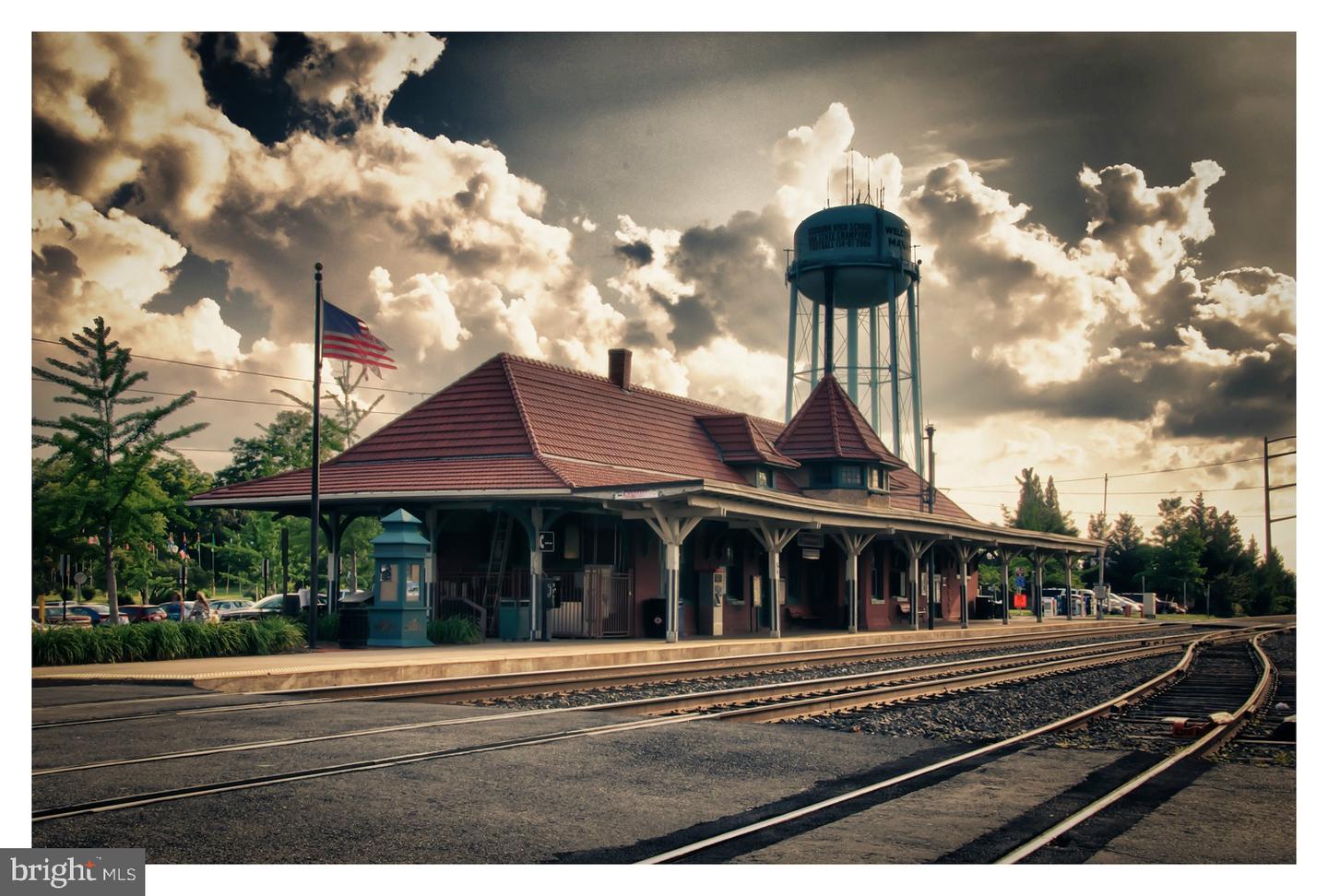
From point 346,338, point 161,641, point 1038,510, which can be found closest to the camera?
point 161,641

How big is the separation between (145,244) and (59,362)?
13.5 metres

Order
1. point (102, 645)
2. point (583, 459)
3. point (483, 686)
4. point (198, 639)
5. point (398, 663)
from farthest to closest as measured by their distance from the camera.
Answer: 1. point (583, 459)
2. point (198, 639)
3. point (398, 663)
4. point (102, 645)
5. point (483, 686)

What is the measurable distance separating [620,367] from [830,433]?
353 inches

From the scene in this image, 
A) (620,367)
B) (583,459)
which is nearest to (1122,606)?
(620,367)

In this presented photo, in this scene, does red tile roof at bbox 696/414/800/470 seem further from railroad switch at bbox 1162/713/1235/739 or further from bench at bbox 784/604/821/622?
railroad switch at bbox 1162/713/1235/739

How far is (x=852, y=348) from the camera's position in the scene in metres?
53.7

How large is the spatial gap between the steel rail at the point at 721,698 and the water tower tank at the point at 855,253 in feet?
92.9

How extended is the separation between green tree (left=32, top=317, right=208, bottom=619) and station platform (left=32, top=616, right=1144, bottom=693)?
845 centimetres

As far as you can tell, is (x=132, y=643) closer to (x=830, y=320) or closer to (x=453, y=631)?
(x=453, y=631)

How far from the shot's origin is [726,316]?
2255 centimetres

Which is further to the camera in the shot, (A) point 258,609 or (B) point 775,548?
(A) point 258,609

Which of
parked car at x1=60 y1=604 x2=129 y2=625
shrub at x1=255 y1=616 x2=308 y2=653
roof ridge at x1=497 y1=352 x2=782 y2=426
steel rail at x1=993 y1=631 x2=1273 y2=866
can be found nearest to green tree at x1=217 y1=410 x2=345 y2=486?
parked car at x1=60 y1=604 x2=129 y2=625

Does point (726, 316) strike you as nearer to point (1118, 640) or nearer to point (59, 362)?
point (59, 362)

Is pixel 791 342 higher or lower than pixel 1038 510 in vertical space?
higher
